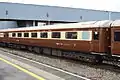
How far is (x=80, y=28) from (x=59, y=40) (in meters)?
3.96

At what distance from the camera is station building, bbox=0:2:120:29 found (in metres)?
69.8

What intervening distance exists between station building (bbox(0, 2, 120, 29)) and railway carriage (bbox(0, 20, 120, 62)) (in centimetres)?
3915

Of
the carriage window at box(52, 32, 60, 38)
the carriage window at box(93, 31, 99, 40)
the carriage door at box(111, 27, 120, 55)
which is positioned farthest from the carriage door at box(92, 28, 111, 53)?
the carriage window at box(52, 32, 60, 38)

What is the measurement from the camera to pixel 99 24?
1894cm

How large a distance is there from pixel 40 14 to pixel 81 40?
54035mm

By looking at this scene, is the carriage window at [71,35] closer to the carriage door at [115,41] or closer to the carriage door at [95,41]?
the carriage door at [95,41]

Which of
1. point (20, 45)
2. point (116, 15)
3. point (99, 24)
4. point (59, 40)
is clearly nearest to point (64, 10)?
point (116, 15)

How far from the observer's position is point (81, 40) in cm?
2070

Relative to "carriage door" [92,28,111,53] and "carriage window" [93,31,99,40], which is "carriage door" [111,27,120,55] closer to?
"carriage door" [92,28,111,53]

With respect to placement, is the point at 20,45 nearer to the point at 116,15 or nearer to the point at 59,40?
the point at 59,40

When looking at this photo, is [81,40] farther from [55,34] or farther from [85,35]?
[55,34]

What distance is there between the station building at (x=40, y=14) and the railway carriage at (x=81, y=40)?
3915cm

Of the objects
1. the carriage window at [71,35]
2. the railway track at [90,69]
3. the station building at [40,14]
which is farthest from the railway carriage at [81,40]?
the station building at [40,14]

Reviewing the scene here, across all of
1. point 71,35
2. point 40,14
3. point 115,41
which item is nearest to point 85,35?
point 71,35
